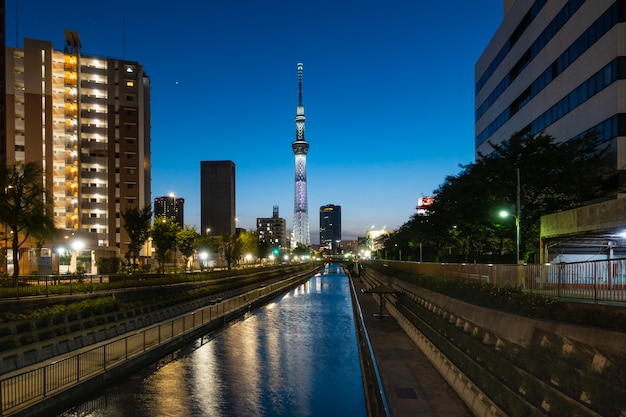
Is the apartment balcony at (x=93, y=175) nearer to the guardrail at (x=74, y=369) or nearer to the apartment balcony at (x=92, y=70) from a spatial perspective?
the apartment balcony at (x=92, y=70)

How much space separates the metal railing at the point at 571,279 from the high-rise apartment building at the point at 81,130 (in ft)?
301

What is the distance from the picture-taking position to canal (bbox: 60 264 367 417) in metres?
16.3

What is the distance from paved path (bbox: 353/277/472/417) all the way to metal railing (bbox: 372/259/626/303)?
4.92 metres

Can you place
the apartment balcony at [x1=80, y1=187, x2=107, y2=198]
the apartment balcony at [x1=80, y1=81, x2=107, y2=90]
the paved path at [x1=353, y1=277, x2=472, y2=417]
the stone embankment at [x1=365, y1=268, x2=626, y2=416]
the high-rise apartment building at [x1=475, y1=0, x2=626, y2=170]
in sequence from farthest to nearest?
the apartment balcony at [x1=80, y1=81, x2=107, y2=90], the apartment balcony at [x1=80, y1=187, x2=107, y2=198], the high-rise apartment building at [x1=475, y1=0, x2=626, y2=170], the paved path at [x1=353, y1=277, x2=472, y2=417], the stone embankment at [x1=365, y1=268, x2=626, y2=416]

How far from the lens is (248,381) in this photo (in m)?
20.1

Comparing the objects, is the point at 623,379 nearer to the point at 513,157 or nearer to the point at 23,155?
the point at 513,157

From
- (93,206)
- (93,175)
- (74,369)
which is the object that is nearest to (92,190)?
(93,175)

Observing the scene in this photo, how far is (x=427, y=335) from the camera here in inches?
926

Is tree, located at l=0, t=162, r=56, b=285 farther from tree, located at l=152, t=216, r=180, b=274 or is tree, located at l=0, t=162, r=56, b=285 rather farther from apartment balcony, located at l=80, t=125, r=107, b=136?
apartment balcony, located at l=80, t=125, r=107, b=136

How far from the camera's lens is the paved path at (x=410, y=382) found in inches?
587

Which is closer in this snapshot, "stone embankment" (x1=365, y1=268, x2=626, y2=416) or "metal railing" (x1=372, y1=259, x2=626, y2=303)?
"stone embankment" (x1=365, y1=268, x2=626, y2=416)

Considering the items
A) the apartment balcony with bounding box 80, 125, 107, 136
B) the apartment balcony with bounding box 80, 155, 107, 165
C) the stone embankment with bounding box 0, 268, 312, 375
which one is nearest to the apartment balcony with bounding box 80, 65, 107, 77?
the apartment balcony with bounding box 80, 125, 107, 136

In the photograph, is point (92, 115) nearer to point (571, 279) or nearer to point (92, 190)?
point (92, 190)

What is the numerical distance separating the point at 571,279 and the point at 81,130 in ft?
381
